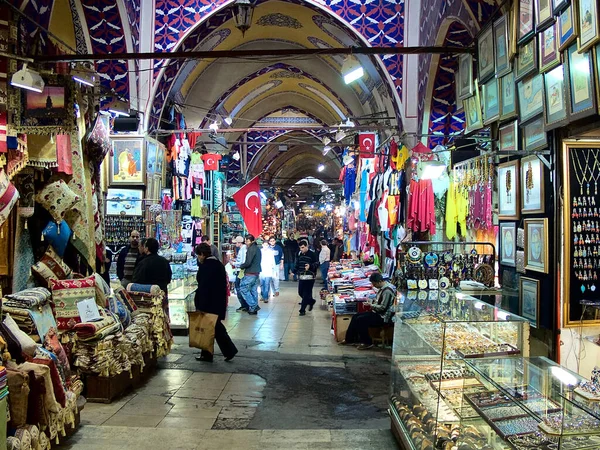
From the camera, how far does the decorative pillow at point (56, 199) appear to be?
4.75 metres

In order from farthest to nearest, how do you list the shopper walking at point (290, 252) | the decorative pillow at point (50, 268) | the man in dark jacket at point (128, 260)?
the shopper walking at point (290, 252) < the man in dark jacket at point (128, 260) < the decorative pillow at point (50, 268)

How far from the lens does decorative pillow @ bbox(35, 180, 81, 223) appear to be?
4754mm

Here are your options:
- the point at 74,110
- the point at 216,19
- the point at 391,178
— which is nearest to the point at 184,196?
the point at 216,19

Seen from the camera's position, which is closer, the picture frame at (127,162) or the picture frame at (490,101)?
the picture frame at (490,101)

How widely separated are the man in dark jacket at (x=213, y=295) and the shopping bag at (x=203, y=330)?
0.08 m

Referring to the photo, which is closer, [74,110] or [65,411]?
[65,411]

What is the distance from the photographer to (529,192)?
4496mm

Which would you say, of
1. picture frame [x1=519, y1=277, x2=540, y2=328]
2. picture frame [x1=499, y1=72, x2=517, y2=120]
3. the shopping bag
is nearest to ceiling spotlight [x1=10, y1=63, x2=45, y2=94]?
the shopping bag

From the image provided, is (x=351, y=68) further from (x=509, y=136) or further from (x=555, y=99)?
(x=555, y=99)

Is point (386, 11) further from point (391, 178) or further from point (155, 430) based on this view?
point (155, 430)

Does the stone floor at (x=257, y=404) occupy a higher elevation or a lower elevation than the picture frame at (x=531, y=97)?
lower

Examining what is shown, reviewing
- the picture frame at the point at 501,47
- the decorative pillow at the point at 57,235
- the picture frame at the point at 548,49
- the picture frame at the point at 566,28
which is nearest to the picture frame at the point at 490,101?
the picture frame at the point at 501,47

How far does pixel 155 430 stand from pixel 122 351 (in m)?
0.98

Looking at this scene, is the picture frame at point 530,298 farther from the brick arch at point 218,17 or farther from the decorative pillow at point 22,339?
the brick arch at point 218,17
